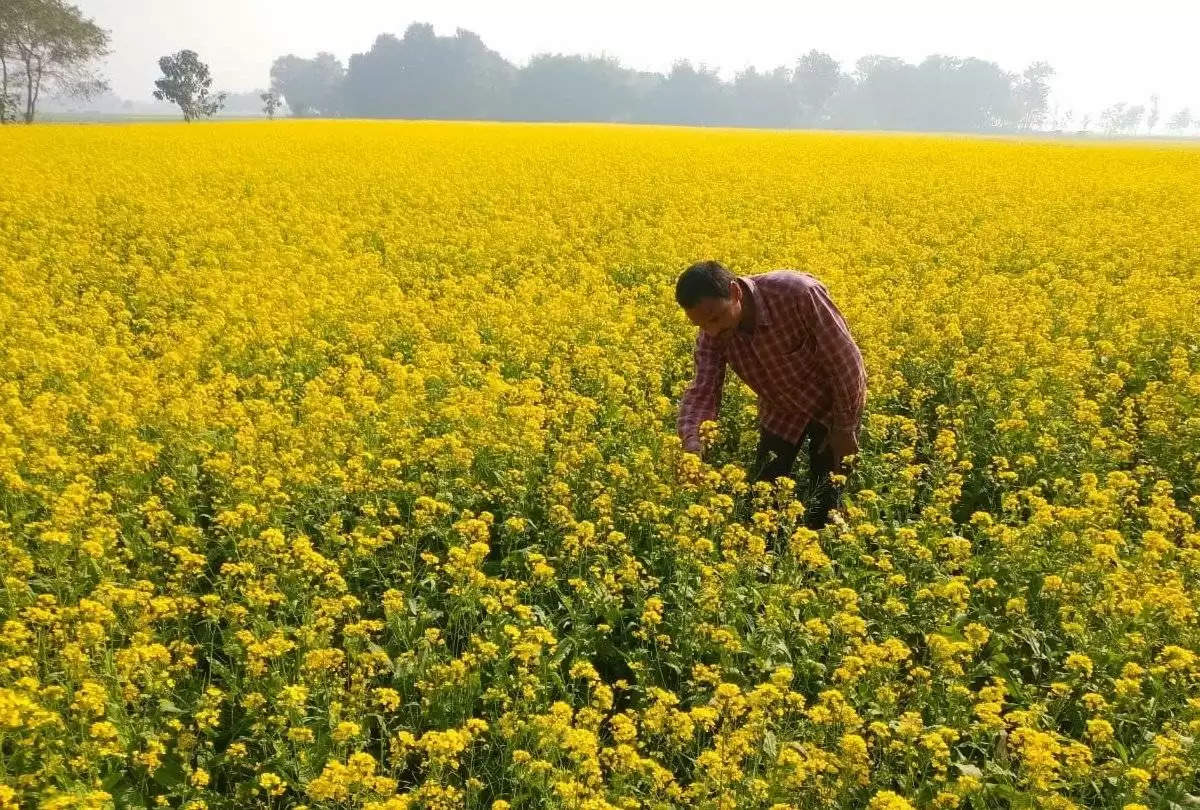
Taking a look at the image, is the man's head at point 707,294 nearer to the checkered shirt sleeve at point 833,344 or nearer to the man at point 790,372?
the man at point 790,372

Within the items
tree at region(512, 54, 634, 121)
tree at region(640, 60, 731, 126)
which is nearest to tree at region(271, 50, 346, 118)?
tree at region(512, 54, 634, 121)

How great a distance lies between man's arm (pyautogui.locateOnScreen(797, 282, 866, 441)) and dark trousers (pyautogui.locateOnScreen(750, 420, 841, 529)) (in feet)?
1.79

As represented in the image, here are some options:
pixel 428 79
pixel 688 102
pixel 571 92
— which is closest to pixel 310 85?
pixel 428 79

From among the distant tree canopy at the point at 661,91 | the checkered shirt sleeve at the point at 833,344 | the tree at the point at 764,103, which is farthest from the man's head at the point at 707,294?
the tree at the point at 764,103

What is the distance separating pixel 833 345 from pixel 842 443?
26.5 inches

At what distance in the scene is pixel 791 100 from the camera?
15525cm

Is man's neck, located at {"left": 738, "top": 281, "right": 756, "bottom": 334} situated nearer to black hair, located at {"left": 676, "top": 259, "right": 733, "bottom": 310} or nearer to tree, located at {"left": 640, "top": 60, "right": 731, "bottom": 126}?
black hair, located at {"left": 676, "top": 259, "right": 733, "bottom": 310}

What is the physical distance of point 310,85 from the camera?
17950 cm

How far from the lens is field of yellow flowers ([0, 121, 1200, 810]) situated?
317 cm

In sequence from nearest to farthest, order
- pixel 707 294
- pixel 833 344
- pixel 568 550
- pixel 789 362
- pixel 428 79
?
pixel 707 294 → pixel 568 550 → pixel 833 344 → pixel 789 362 → pixel 428 79

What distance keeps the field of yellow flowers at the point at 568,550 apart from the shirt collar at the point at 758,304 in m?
0.90

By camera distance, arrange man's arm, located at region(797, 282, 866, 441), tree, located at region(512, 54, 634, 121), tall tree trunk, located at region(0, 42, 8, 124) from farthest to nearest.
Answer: tree, located at region(512, 54, 634, 121)
tall tree trunk, located at region(0, 42, 8, 124)
man's arm, located at region(797, 282, 866, 441)

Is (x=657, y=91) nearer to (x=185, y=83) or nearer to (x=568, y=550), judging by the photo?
(x=185, y=83)

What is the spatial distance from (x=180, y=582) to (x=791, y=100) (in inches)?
6524
